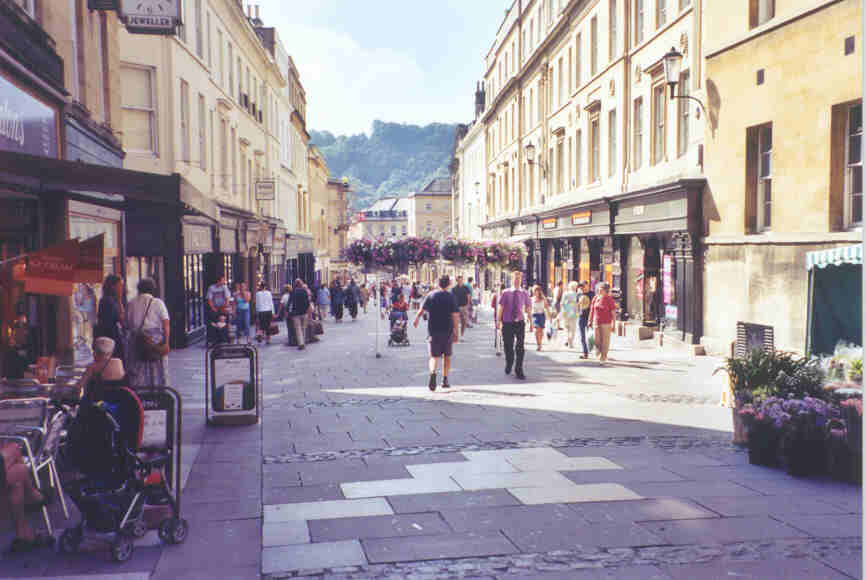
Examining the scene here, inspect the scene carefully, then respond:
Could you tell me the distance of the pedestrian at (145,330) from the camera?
9.78m

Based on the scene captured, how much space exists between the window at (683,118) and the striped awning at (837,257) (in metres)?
9.28

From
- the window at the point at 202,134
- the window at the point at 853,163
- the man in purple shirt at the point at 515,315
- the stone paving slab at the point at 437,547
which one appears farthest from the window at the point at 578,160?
the stone paving slab at the point at 437,547

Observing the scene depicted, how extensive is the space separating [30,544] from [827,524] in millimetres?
5831

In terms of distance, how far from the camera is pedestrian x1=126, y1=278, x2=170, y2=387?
385 inches

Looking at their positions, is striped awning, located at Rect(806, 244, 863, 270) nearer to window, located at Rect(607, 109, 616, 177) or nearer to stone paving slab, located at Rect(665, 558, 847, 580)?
stone paving slab, located at Rect(665, 558, 847, 580)

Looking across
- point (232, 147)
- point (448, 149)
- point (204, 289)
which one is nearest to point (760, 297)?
point (204, 289)

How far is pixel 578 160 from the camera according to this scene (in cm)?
3073

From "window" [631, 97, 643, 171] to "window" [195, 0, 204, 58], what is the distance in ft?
41.9

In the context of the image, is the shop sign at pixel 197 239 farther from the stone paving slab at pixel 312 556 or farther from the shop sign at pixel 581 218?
the stone paving slab at pixel 312 556

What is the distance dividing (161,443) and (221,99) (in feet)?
73.7

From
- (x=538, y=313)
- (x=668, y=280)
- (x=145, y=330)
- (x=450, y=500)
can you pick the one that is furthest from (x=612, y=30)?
(x=450, y=500)

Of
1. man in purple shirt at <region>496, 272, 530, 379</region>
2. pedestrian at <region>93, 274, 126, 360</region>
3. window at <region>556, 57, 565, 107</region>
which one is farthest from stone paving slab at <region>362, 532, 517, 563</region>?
window at <region>556, 57, 565, 107</region>

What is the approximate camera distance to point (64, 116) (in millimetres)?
12078

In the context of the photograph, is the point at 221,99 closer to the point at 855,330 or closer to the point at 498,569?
the point at 855,330
